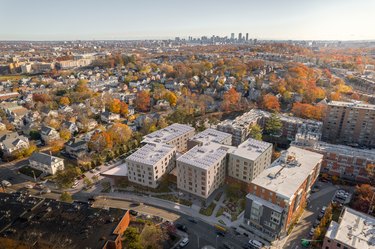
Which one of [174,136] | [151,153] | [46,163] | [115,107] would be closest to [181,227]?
[151,153]

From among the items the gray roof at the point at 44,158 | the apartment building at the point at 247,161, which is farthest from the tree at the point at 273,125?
the gray roof at the point at 44,158

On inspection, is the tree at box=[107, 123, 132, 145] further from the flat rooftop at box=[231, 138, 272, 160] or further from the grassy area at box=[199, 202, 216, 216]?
the flat rooftop at box=[231, 138, 272, 160]

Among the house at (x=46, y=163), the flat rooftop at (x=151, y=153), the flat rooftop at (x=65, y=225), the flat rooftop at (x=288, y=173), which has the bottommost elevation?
the house at (x=46, y=163)

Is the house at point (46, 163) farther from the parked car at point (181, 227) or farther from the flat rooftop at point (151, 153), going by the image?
the parked car at point (181, 227)

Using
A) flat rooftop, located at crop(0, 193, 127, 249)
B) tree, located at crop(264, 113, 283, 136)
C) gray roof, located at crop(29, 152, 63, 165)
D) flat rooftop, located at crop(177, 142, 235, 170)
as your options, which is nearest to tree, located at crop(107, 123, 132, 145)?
gray roof, located at crop(29, 152, 63, 165)

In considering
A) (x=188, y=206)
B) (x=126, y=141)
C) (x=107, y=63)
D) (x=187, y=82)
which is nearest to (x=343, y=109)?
(x=188, y=206)
